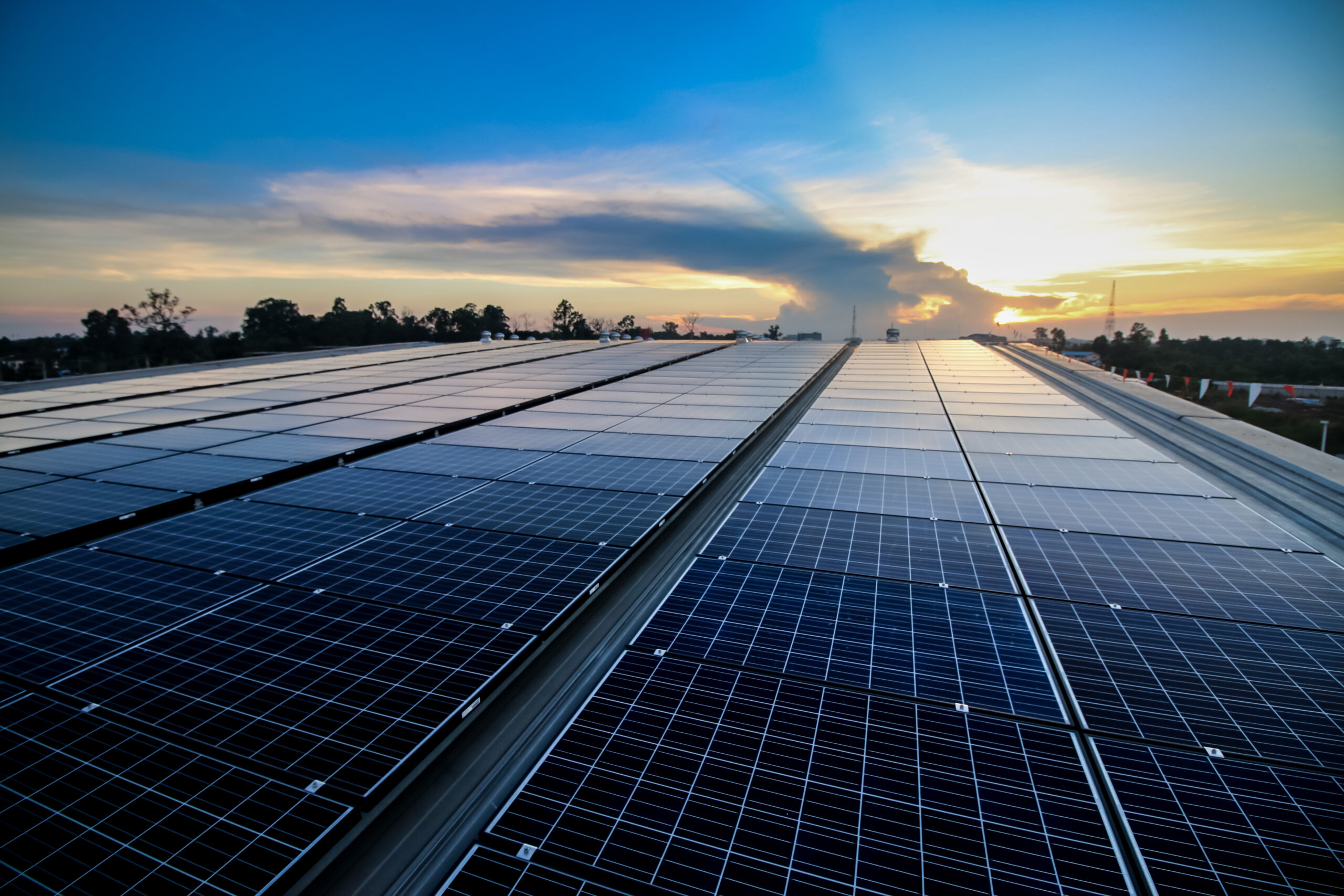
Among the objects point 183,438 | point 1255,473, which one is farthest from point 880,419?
point 183,438

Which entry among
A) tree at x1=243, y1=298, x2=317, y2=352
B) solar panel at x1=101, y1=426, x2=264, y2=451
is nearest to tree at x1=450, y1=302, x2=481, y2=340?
tree at x1=243, y1=298, x2=317, y2=352

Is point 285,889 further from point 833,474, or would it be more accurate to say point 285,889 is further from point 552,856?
point 833,474

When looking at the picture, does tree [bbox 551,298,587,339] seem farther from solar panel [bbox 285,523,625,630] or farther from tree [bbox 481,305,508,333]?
solar panel [bbox 285,523,625,630]

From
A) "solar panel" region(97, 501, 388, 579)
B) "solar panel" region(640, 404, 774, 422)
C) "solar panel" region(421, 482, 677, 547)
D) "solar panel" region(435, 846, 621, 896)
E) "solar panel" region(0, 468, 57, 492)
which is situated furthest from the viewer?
"solar panel" region(640, 404, 774, 422)

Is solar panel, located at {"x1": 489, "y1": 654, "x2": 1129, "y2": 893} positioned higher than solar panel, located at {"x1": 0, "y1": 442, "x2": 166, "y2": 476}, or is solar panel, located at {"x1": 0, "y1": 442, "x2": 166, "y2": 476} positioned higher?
solar panel, located at {"x1": 0, "y1": 442, "x2": 166, "y2": 476}

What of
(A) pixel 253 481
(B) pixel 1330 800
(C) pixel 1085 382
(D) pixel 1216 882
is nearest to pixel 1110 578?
(B) pixel 1330 800

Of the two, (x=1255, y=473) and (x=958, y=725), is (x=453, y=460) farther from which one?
(x=1255, y=473)
